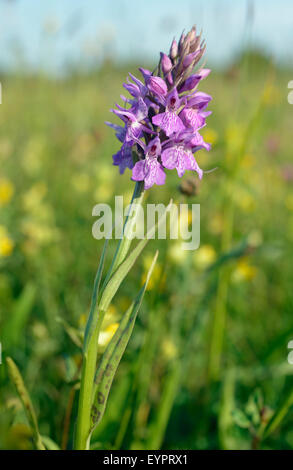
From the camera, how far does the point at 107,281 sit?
1023mm

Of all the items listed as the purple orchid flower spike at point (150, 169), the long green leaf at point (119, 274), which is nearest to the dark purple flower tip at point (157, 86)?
the purple orchid flower spike at point (150, 169)

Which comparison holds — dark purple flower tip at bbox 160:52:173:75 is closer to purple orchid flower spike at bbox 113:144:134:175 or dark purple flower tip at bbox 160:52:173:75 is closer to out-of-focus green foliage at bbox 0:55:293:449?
purple orchid flower spike at bbox 113:144:134:175

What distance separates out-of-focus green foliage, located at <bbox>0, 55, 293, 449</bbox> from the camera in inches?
62.8

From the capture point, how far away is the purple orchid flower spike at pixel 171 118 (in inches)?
39.5

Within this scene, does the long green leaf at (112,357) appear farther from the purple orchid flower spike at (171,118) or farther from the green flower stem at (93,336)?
A: the purple orchid flower spike at (171,118)

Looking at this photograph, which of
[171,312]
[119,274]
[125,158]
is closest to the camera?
[119,274]

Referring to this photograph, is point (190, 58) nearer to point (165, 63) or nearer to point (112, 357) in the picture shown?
point (165, 63)

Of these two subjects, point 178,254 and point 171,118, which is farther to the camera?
point 178,254

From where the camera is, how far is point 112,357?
1.06 meters

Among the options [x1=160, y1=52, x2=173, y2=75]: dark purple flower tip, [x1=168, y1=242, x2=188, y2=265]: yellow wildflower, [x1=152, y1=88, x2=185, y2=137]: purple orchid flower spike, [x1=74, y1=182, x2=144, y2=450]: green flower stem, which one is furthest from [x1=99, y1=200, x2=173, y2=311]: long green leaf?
[x1=168, y1=242, x2=188, y2=265]: yellow wildflower

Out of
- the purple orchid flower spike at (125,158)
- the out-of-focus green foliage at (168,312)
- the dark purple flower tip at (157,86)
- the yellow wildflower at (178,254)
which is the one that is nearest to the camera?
the dark purple flower tip at (157,86)

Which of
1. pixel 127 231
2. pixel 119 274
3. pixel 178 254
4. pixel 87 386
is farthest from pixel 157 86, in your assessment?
pixel 178 254

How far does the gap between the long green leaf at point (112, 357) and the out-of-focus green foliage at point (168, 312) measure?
20 centimetres

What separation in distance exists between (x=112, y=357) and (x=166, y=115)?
2.12 ft
